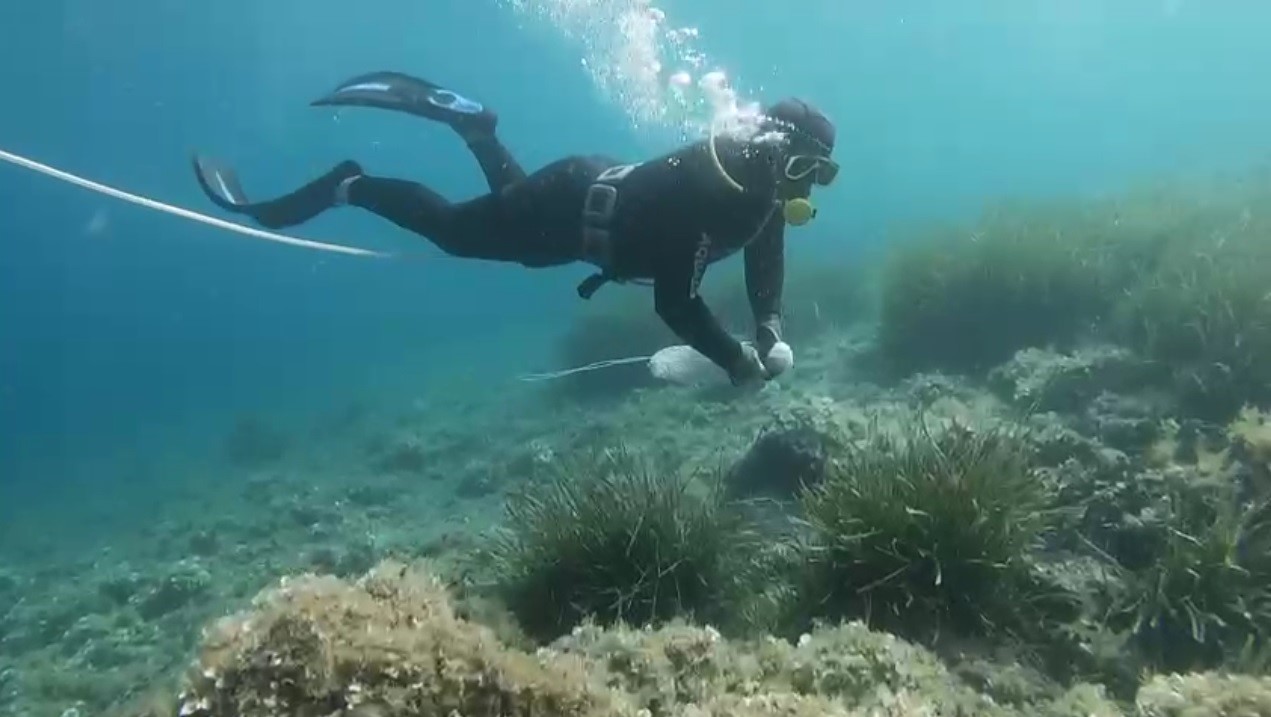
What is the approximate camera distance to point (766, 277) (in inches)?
242

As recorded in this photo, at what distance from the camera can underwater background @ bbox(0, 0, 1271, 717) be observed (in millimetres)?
7035

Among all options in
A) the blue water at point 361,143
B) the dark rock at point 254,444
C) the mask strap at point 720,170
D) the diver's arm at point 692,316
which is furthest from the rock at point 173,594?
the blue water at point 361,143

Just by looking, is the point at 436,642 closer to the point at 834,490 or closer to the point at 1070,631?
the point at 834,490

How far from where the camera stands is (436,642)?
225cm

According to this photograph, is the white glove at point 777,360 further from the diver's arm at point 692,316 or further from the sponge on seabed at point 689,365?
the diver's arm at point 692,316

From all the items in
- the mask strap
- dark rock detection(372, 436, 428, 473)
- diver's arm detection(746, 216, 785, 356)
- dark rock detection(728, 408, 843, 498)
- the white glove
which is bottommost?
dark rock detection(372, 436, 428, 473)

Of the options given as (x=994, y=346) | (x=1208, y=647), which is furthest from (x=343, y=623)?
(x=994, y=346)

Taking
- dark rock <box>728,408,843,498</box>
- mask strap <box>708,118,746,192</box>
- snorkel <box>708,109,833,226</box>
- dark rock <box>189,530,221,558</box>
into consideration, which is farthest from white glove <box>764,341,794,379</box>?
dark rock <box>189,530,221,558</box>

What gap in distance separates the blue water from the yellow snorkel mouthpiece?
1713 centimetres

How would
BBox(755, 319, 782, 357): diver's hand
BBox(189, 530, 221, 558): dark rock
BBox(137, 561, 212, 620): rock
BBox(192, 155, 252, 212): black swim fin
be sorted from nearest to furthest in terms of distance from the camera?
1. BBox(755, 319, 782, 357): diver's hand
2. BBox(192, 155, 252, 212): black swim fin
3. BBox(137, 561, 212, 620): rock
4. BBox(189, 530, 221, 558): dark rock

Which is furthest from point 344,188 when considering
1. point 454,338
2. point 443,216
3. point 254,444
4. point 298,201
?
point 454,338

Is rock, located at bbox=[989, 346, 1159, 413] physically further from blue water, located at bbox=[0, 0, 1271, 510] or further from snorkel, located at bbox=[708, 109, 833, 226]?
blue water, located at bbox=[0, 0, 1271, 510]

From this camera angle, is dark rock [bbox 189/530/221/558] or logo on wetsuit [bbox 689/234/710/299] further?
dark rock [bbox 189/530/221/558]

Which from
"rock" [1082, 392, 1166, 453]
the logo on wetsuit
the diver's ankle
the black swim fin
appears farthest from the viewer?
the black swim fin
